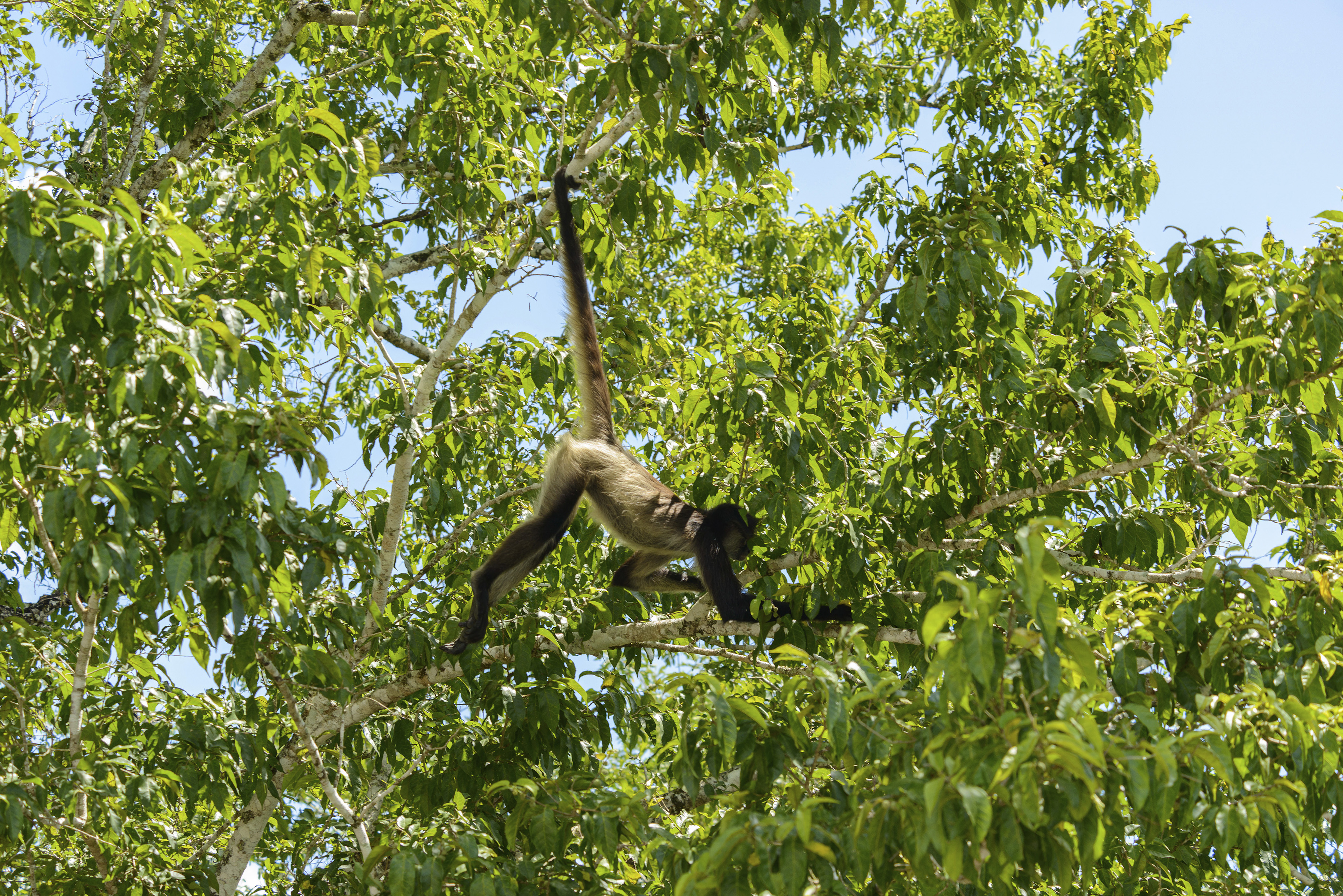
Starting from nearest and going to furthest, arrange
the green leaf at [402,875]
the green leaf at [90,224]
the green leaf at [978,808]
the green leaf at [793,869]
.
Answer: the green leaf at [978,808] → the green leaf at [793,869] → the green leaf at [90,224] → the green leaf at [402,875]

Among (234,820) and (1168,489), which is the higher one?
(1168,489)

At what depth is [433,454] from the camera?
5.42m

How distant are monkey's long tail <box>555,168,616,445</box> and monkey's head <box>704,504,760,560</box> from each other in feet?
2.71

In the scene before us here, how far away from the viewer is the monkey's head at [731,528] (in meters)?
5.17

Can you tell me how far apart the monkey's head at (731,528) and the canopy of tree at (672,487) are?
14 centimetres

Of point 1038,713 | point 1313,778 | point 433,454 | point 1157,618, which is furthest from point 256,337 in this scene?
point 1313,778

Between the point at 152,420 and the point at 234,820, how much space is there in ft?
9.20

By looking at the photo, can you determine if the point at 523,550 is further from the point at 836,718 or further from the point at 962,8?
the point at 962,8

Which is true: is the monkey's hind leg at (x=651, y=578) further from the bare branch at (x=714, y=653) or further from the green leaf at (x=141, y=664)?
the green leaf at (x=141, y=664)

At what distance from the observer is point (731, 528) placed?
5227mm

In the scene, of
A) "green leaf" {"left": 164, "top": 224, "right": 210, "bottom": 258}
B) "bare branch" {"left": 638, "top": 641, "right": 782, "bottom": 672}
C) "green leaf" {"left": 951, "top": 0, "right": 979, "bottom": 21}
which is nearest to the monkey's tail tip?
"bare branch" {"left": 638, "top": 641, "right": 782, "bottom": 672}

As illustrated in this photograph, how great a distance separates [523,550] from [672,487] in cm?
137

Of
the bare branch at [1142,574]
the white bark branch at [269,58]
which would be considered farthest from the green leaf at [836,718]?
the white bark branch at [269,58]

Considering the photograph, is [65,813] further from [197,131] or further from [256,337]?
[197,131]
